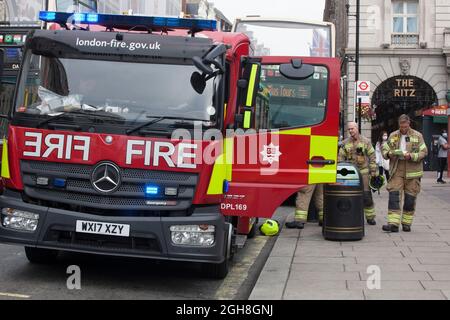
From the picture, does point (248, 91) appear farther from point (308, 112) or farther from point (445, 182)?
point (445, 182)

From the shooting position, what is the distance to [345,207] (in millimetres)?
8555

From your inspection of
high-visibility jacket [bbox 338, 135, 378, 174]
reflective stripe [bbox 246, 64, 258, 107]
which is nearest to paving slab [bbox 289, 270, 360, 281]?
reflective stripe [bbox 246, 64, 258, 107]

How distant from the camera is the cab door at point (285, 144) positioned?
24.5 ft

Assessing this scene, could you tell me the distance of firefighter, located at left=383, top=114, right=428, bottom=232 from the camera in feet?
29.9

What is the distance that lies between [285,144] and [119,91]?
3.04m

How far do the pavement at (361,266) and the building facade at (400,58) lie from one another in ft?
63.8

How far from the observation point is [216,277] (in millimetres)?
6496

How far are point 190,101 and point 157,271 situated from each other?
7.30 feet

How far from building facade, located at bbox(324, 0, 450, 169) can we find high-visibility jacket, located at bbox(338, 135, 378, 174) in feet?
59.6

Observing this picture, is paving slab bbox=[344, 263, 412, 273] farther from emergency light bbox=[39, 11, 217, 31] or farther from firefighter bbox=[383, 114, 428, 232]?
emergency light bbox=[39, 11, 217, 31]

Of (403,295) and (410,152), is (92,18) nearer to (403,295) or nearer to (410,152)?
(403,295)

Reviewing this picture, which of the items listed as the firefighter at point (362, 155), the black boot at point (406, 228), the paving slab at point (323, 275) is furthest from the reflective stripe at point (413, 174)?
the paving slab at point (323, 275)

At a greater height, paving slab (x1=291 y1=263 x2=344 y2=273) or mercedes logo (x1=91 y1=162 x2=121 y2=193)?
mercedes logo (x1=91 y1=162 x2=121 y2=193)
